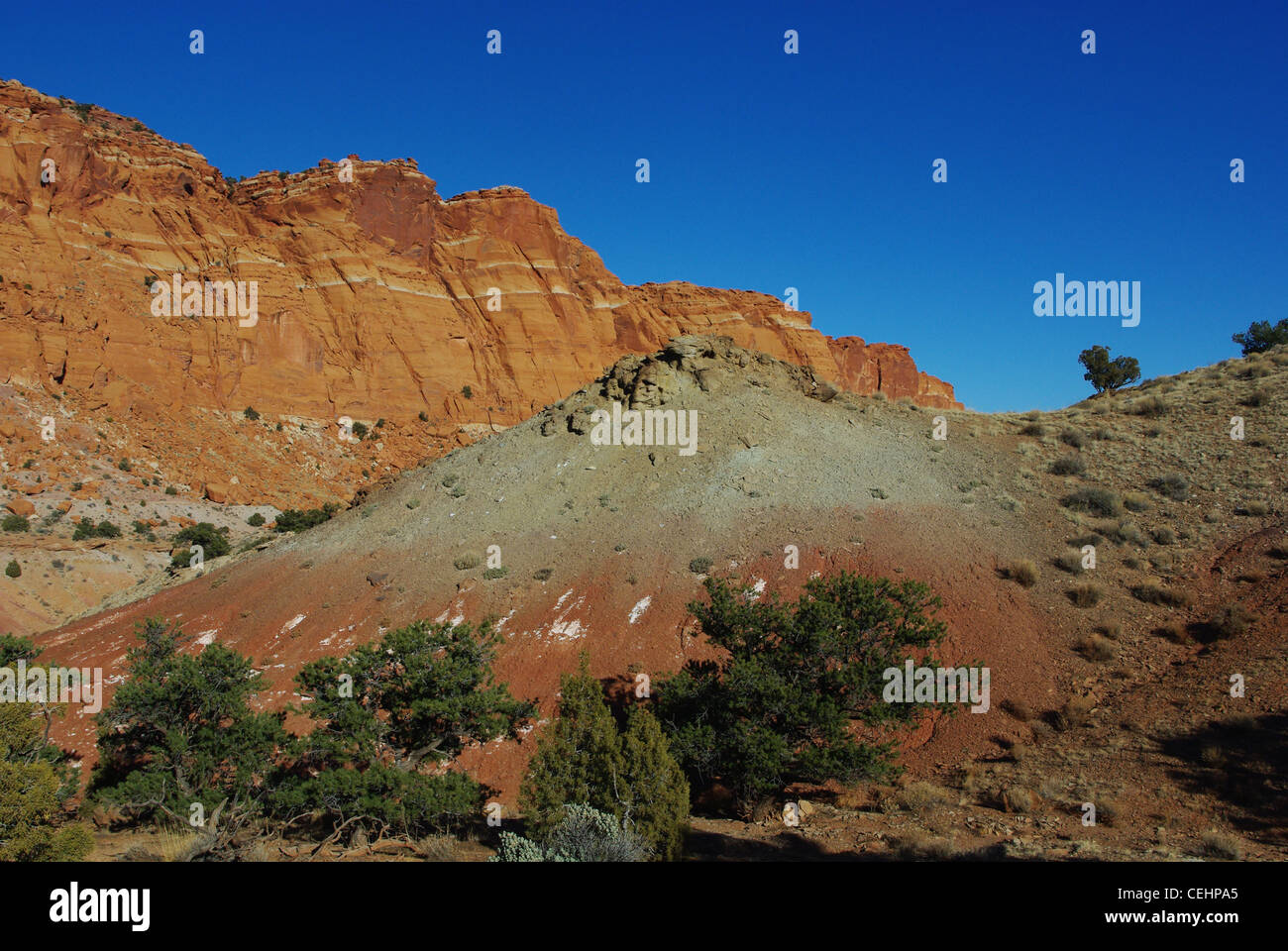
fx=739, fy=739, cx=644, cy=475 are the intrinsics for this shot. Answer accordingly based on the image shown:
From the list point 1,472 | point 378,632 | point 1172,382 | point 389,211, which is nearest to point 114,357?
point 1,472

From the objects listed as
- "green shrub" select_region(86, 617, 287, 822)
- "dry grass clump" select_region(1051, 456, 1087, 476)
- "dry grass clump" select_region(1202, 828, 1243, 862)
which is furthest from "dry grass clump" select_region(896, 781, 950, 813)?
"dry grass clump" select_region(1051, 456, 1087, 476)

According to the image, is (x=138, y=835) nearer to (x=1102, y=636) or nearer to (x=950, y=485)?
(x=1102, y=636)

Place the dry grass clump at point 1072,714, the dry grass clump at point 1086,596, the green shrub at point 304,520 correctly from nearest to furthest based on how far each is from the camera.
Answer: the dry grass clump at point 1072,714 < the dry grass clump at point 1086,596 < the green shrub at point 304,520

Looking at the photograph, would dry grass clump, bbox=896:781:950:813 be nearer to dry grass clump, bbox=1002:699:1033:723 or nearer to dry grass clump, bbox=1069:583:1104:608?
dry grass clump, bbox=1002:699:1033:723

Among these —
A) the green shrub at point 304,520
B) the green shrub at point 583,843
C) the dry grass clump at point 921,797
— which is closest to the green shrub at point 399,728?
the green shrub at point 583,843

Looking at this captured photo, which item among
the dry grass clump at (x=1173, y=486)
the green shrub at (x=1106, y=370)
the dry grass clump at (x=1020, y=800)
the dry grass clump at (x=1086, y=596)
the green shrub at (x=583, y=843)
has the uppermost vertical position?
the green shrub at (x=1106, y=370)

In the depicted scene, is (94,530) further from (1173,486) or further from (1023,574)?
(1173,486)

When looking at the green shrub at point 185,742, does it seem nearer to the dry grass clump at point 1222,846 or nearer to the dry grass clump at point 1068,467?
Result: the dry grass clump at point 1222,846
